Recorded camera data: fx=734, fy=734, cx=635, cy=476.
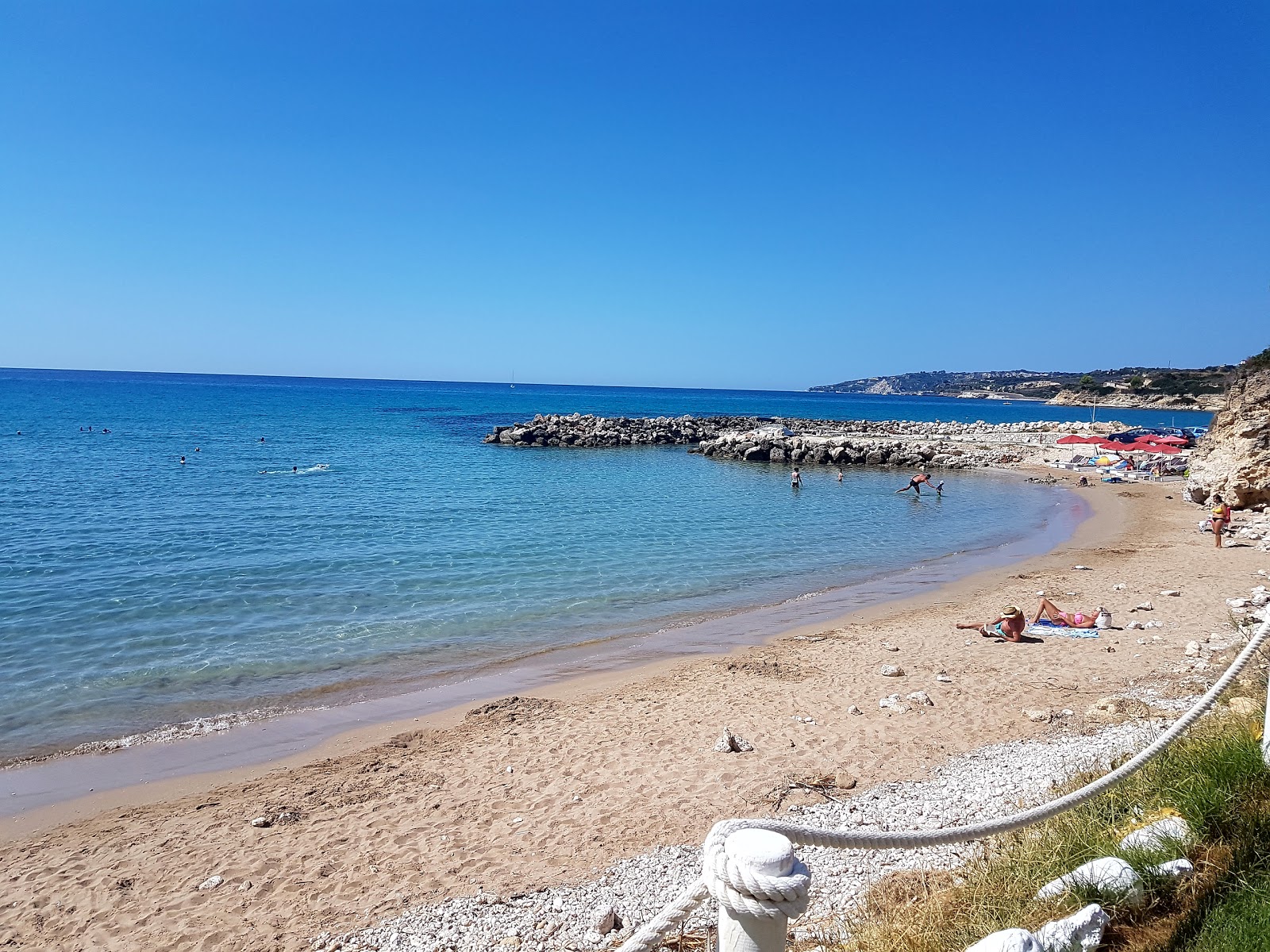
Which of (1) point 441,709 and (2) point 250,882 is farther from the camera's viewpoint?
(1) point 441,709

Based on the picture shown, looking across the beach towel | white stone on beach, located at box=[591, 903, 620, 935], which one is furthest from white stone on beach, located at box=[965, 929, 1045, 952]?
the beach towel

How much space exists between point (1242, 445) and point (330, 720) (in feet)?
78.4

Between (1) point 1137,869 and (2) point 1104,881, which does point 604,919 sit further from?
(1) point 1137,869

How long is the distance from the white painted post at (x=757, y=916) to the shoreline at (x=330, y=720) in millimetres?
7389

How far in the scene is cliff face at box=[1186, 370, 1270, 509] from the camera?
19672 millimetres

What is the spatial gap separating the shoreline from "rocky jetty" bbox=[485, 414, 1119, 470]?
1142 inches

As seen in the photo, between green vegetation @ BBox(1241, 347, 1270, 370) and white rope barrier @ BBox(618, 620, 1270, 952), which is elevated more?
green vegetation @ BBox(1241, 347, 1270, 370)

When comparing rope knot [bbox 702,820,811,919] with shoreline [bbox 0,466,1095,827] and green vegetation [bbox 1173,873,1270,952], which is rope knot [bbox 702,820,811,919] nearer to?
green vegetation [bbox 1173,873,1270,952]

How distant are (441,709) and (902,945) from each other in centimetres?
731

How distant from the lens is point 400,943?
4711mm

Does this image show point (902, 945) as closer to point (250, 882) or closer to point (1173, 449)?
point (250, 882)

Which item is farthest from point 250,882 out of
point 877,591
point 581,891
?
point 877,591

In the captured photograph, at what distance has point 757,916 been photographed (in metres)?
2.02

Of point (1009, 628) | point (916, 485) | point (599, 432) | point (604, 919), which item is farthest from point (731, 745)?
point (599, 432)
